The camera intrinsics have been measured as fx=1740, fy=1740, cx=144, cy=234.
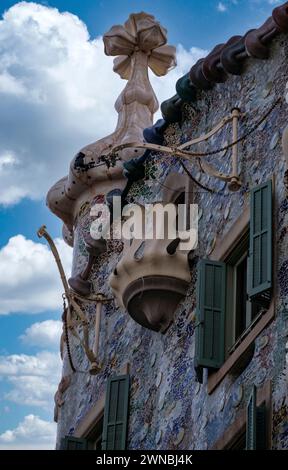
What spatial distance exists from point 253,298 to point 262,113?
2.60 meters

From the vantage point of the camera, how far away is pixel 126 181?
77.7 feet

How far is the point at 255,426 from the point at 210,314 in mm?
2503

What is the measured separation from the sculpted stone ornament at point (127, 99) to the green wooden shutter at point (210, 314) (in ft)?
19.0

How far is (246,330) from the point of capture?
17.2 metres

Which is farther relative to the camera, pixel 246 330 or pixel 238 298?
pixel 238 298

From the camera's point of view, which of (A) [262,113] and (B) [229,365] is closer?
(B) [229,365]

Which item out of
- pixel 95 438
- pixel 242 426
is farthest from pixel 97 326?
pixel 242 426

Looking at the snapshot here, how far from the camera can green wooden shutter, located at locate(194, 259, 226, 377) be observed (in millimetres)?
17750

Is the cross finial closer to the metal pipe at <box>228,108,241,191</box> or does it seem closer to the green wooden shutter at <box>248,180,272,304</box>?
the metal pipe at <box>228,108,241,191</box>

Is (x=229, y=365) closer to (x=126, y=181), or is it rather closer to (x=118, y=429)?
(x=118, y=429)

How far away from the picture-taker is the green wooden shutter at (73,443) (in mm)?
21266

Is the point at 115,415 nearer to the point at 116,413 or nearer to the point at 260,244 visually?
the point at 116,413

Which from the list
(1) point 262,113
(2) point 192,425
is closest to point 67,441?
(2) point 192,425

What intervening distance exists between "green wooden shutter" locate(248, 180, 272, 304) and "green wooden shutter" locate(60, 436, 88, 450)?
499cm
